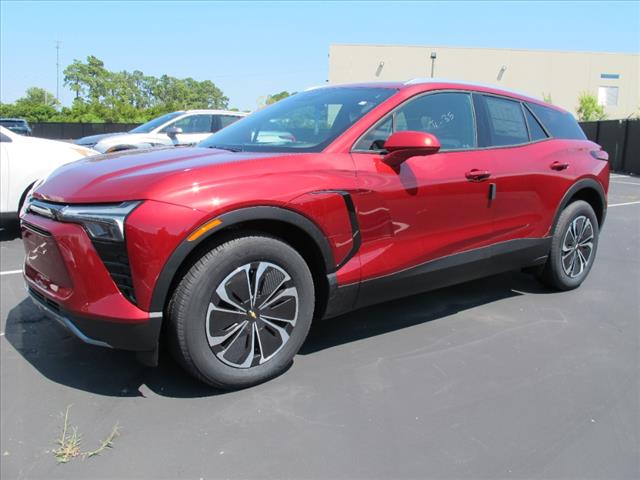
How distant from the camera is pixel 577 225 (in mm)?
4730

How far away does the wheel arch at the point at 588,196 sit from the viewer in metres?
4.51

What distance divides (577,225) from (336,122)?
2.53m

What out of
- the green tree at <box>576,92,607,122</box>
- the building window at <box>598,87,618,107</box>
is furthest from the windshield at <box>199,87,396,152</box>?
the building window at <box>598,87,618,107</box>

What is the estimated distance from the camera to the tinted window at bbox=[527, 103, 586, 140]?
15.0 ft

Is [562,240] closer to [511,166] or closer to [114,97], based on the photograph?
[511,166]

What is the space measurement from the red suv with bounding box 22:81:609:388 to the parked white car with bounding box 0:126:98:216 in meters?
3.50

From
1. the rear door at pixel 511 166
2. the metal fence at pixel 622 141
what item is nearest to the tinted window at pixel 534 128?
the rear door at pixel 511 166

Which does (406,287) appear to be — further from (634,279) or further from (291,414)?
(634,279)

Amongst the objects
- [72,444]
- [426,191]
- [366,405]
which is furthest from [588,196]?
[72,444]

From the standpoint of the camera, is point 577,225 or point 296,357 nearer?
point 296,357

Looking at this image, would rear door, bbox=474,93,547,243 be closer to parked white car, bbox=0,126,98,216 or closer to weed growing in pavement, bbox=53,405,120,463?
weed growing in pavement, bbox=53,405,120,463

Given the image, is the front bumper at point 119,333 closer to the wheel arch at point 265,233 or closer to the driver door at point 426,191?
the wheel arch at point 265,233

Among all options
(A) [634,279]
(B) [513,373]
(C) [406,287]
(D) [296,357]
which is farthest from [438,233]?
(A) [634,279]

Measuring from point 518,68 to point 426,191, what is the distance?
51570mm
